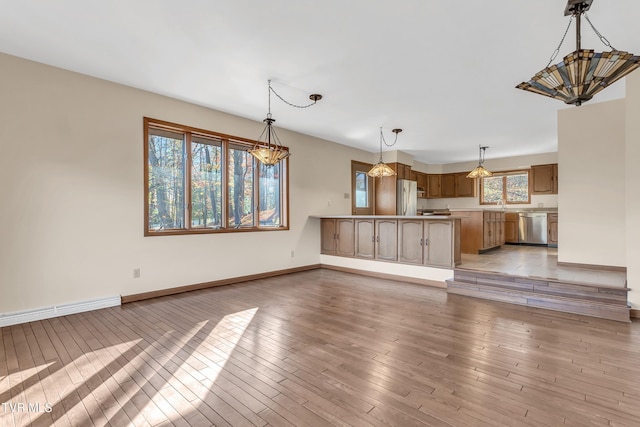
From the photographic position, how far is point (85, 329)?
3.09 m

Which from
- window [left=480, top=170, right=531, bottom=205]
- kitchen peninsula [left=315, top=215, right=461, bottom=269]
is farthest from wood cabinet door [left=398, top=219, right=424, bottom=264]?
window [left=480, top=170, right=531, bottom=205]

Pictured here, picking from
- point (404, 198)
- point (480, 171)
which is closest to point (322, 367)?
point (404, 198)

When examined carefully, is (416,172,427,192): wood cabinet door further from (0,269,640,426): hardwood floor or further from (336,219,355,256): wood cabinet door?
(0,269,640,426): hardwood floor

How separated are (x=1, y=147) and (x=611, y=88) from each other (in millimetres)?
7202

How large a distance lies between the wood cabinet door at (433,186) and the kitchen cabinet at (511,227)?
7.38 feet

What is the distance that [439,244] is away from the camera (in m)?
4.84

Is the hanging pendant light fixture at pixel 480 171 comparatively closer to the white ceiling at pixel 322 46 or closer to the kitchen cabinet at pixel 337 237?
the white ceiling at pixel 322 46

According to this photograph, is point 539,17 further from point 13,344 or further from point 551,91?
point 13,344

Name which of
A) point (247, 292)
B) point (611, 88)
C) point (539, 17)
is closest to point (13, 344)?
point (247, 292)

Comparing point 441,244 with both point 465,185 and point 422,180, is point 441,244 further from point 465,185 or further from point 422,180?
point 465,185

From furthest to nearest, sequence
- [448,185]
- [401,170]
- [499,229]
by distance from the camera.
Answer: [448,185], [401,170], [499,229]

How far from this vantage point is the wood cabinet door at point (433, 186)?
32.6 ft

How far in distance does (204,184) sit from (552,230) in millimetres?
7801

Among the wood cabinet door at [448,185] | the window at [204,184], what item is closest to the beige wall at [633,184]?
the window at [204,184]
